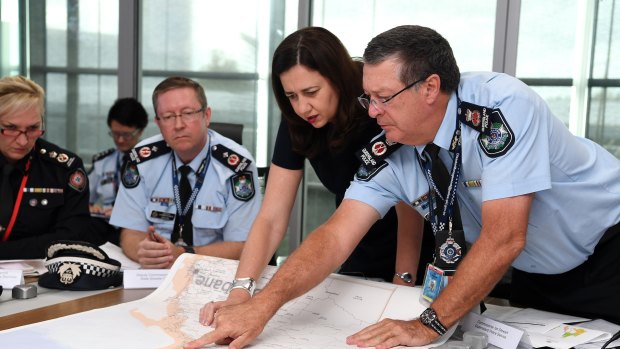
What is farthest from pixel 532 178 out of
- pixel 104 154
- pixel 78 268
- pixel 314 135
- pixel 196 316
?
pixel 104 154

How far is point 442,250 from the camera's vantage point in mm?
1473

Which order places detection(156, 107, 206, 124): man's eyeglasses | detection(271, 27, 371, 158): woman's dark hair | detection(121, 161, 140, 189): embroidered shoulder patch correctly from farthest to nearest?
A: detection(121, 161, 140, 189): embroidered shoulder patch, detection(156, 107, 206, 124): man's eyeglasses, detection(271, 27, 371, 158): woman's dark hair

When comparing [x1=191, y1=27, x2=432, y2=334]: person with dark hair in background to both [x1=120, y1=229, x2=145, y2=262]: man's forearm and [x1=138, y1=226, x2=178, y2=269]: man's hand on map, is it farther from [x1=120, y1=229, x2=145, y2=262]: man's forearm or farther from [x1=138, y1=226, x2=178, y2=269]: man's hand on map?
[x1=120, y1=229, x2=145, y2=262]: man's forearm

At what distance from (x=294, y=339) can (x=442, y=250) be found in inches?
14.5

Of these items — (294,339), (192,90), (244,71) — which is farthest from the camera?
(244,71)

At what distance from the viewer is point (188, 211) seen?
2.56 metres

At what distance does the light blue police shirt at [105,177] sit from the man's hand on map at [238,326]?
3.41 meters

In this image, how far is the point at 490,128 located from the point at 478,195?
6.7 inches

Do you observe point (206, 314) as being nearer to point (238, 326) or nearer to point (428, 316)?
point (238, 326)

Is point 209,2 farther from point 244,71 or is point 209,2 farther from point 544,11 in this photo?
point 544,11

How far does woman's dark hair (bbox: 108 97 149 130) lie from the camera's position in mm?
4457

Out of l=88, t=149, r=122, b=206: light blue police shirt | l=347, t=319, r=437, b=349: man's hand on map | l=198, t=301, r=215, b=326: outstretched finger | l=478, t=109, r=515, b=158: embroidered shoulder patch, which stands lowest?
l=88, t=149, r=122, b=206: light blue police shirt

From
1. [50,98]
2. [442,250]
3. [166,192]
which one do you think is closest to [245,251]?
[442,250]

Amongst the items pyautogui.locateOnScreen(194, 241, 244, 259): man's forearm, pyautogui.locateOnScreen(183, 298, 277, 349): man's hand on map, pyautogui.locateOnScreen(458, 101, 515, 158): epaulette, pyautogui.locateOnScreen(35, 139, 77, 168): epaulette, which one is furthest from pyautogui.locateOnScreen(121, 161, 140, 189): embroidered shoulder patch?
pyautogui.locateOnScreen(458, 101, 515, 158): epaulette
